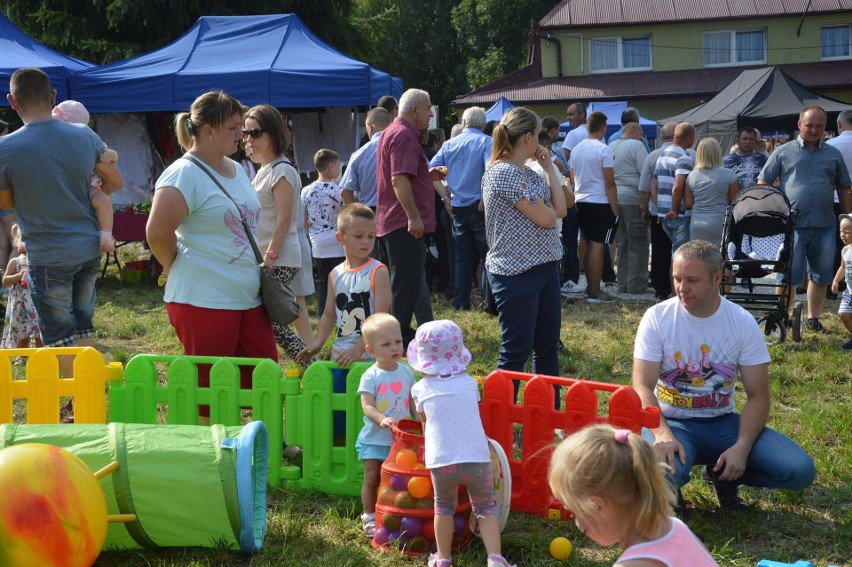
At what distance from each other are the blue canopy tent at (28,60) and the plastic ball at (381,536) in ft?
31.1

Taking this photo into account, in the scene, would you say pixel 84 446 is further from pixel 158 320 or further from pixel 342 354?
pixel 158 320

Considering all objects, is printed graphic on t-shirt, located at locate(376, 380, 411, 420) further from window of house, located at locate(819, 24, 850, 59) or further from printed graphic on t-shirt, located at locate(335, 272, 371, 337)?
window of house, located at locate(819, 24, 850, 59)

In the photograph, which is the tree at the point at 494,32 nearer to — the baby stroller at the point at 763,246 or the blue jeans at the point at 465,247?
the blue jeans at the point at 465,247

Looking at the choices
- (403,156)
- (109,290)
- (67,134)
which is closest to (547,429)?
(403,156)

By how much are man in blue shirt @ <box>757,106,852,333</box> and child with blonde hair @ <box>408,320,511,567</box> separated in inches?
214

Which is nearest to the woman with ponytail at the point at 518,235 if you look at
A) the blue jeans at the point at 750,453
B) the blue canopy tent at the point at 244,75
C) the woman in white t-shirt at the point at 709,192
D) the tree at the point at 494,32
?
the blue jeans at the point at 750,453

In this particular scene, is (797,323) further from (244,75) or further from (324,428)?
(244,75)

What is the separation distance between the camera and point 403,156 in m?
6.39

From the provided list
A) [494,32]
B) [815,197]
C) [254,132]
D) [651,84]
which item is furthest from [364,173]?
[494,32]

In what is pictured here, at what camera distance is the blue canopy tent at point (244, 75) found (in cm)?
1112

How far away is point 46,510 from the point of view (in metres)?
3.19

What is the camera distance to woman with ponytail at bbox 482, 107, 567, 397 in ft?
16.5

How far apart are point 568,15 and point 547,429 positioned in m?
31.4

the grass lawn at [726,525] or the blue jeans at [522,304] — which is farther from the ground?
the blue jeans at [522,304]
